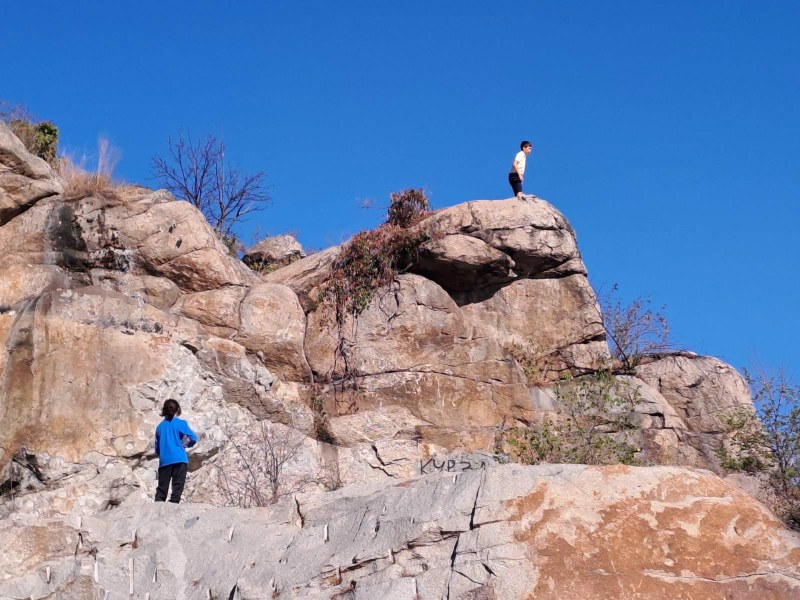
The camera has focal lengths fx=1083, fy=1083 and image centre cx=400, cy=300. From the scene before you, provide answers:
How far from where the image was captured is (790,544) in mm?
9352

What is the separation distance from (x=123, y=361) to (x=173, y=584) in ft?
17.0

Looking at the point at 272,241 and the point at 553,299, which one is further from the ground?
the point at 272,241

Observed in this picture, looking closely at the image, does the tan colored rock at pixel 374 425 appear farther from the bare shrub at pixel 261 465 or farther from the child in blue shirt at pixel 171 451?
the child in blue shirt at pixel 171 451

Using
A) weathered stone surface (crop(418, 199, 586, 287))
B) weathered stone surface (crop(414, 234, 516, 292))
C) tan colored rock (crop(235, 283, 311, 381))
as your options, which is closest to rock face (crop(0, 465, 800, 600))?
tan colored rock (crop(235, 283, 311, 381))

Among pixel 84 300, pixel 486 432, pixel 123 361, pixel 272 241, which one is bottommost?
pixel 486 432

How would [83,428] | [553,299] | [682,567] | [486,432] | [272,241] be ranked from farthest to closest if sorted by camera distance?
[272,241], [553,299], [486,432], [83,428], [682,567]

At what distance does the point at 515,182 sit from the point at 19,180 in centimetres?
828

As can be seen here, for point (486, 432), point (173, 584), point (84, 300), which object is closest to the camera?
point (173, 584)

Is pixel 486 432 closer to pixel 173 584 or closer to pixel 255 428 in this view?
pixel 255 428

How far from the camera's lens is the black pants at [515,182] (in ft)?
62.5

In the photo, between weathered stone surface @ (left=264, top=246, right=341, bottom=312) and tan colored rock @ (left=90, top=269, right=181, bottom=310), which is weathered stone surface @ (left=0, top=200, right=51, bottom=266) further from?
weathered stone surface @ (left=264, top=246, right=341, bottom=312)

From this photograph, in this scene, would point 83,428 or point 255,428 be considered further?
point 255,428

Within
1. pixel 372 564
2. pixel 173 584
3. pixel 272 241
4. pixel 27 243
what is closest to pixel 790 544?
pixel 372 564

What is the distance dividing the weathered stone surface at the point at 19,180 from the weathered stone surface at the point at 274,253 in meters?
5.66
